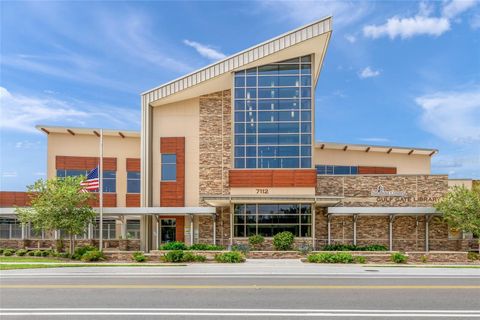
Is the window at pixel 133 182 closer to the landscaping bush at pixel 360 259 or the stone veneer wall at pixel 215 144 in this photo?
the stone veneer wall at pixel 215 144

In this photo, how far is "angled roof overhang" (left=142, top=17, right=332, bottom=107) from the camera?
3017 cm

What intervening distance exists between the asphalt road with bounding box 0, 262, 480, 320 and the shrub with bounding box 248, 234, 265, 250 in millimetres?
8749

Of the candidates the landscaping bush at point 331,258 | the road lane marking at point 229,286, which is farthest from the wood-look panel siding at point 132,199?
the road lane marking at point 229,286

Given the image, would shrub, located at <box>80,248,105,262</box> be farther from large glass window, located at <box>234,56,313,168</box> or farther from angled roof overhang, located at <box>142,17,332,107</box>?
angled roof overhang, located at <box>142,17,332,107</box>

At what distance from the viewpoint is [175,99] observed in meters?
33.8

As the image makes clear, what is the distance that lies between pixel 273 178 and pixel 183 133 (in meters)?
8.22

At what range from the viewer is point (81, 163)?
1523 inches

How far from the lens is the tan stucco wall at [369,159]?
42.9 m

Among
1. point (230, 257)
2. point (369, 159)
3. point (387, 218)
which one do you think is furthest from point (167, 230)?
point (369, 159)

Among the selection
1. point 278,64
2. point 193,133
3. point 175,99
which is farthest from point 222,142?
point 278,64

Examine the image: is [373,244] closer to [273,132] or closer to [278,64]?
[273,132]

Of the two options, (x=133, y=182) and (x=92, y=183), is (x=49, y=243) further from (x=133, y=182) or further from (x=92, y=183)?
(x=92, y=183)

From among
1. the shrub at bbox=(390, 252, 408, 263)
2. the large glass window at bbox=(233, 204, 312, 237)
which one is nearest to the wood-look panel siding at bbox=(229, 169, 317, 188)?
the large glass window at bbox=(233, 204, 312, 237)

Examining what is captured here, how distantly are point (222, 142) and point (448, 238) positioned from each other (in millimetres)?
18283
